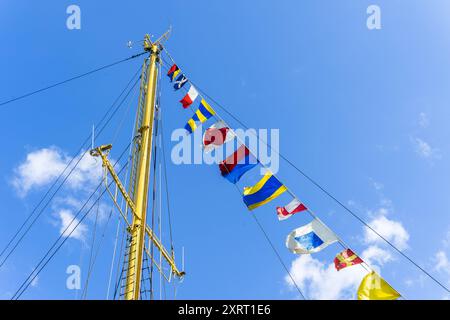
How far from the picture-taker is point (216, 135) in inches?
492

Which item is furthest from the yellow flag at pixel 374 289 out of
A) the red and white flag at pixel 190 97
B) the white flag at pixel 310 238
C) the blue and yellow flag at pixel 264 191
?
the red and white flag at pixel 190 97

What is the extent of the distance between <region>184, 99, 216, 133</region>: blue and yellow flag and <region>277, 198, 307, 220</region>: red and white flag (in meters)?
4.55

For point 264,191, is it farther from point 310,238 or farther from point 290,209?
point 310,238

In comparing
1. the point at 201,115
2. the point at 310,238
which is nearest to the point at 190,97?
the point at 201,115

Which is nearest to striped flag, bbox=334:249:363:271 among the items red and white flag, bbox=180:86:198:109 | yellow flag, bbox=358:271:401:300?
yellow flag, bbox=358:271:401:300

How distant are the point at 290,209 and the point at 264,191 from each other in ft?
Answer: 3.14

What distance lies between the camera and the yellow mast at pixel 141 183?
35.0 feet

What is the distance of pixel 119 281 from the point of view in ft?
36.0

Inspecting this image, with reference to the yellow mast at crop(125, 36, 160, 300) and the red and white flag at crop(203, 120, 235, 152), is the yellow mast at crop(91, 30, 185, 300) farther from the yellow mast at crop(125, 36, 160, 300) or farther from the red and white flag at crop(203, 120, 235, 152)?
the red and white flag at crop(203, 120, 235, 152)

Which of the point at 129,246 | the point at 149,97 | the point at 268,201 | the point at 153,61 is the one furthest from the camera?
the point at 153,61
